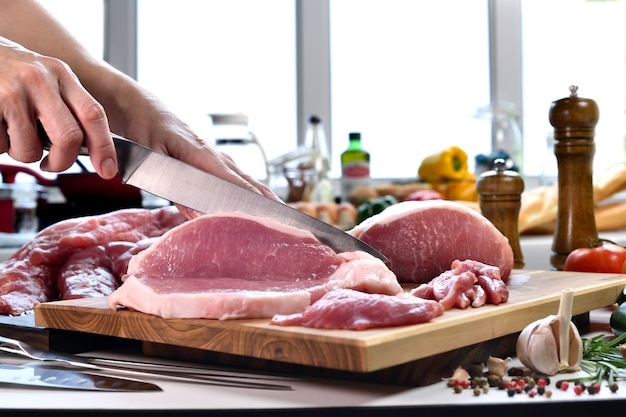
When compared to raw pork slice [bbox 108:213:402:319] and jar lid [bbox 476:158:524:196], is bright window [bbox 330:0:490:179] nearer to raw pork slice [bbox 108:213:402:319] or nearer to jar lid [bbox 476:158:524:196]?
jar lid [bbox 476:158:524:196]

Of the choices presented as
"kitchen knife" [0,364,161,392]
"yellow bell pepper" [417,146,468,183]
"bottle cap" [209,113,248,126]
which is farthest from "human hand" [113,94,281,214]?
"yellow bell pepper" [417,146,468,183]

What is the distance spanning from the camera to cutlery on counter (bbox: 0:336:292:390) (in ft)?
2.96

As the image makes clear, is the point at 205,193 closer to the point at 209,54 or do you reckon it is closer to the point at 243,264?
the point at 243,264

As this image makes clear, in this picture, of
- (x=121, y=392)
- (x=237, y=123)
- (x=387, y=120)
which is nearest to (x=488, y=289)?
(x=121, y=392)

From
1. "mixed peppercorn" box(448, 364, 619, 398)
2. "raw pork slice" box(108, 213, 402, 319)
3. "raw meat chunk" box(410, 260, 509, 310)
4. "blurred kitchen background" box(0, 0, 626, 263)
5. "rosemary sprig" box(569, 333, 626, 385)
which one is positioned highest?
"blurred kitchen background" box(0, 0, 626, 263)

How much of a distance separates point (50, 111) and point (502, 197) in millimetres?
943

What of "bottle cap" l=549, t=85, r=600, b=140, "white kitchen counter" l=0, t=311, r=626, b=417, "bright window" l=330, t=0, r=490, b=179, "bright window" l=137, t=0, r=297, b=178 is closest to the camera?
"white kitchen counter" l=0, t=311, r=626, b=417

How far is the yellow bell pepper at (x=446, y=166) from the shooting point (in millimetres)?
3291

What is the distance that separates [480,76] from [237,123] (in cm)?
179

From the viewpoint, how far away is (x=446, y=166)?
329 cm

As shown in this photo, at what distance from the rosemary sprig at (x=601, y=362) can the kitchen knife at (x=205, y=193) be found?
0.42 m

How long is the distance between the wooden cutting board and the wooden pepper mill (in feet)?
1.25

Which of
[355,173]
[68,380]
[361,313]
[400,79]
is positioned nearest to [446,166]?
[355,173]

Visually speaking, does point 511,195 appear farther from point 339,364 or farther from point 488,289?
point 339,364
